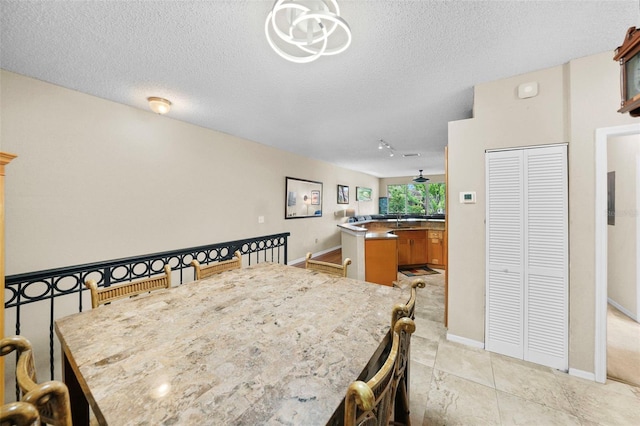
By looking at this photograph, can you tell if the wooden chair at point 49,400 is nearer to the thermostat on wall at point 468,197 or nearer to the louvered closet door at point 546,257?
the thermostat on wall at point 468,197

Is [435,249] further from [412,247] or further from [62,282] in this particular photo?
[62,282]

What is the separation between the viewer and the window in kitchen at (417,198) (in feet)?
30.5

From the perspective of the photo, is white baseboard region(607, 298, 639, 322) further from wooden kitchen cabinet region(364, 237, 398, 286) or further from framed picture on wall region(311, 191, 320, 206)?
framed picture on wall region(311, 191, 320, 206)

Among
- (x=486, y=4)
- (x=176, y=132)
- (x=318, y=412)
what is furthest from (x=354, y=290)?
(x=176, y=132)

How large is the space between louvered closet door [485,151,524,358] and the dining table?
1.41 meters

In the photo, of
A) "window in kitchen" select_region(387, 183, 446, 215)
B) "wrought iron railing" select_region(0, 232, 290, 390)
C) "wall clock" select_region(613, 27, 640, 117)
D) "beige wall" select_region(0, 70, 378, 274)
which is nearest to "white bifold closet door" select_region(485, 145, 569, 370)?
"wall clock" select_region(613, 27, 640, 117)

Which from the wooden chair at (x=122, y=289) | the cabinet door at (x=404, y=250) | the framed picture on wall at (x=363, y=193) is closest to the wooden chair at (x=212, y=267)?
the wooden chair at (x=122, y=289)

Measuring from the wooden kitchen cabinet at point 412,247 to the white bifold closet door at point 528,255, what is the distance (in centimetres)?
290

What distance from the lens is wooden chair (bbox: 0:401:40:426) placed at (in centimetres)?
41

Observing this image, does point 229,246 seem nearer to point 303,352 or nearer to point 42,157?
point 42,157

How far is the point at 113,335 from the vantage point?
0.98 m

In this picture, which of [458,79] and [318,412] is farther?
[458,79]

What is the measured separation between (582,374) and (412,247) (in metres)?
3.31

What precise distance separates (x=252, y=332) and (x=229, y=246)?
7.81 ft
